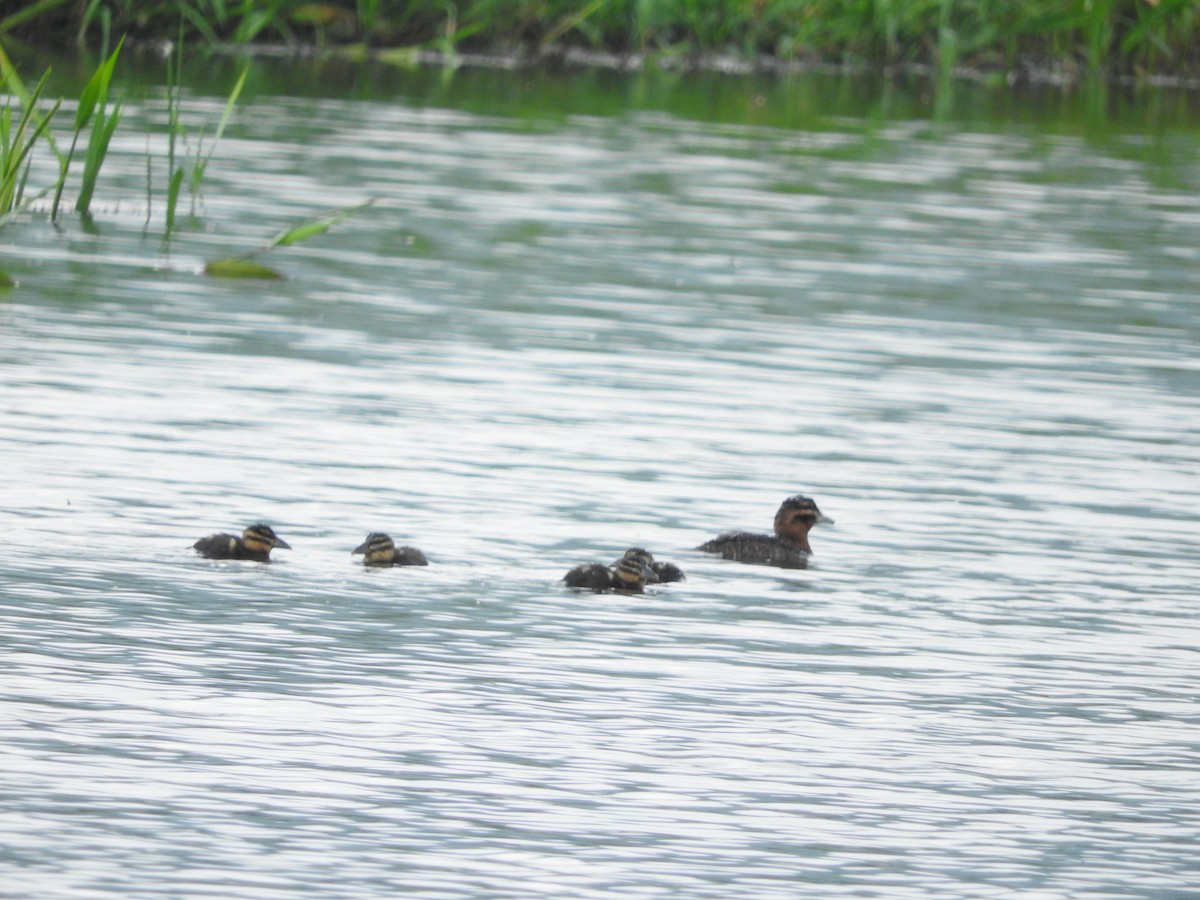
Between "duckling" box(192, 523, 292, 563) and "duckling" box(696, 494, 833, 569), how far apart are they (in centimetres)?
148

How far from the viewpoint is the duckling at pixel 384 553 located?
24.6 feet

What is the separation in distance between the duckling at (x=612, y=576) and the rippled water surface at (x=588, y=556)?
3.1 inches

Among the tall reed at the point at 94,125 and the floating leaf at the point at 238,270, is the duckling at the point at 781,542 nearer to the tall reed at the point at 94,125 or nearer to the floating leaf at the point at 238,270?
the tall reed at the point at 94,125

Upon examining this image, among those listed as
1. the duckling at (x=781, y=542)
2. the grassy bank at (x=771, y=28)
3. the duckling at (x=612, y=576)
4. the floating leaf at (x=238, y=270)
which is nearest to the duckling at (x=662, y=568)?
the duckling at (x=612, y=576)

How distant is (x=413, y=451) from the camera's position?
945 centimetres

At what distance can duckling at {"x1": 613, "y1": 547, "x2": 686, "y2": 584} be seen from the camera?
7.55 meters

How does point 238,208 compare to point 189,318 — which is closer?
point 189,318

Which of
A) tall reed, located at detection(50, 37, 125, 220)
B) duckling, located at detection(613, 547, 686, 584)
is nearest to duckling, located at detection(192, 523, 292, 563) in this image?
duckling, located at detection(613, 547, 686, 584)

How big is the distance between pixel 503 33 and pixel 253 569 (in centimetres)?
2457

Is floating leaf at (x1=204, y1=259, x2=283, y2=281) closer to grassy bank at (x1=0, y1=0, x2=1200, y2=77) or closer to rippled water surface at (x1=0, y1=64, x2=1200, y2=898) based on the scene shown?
rippled water surface at (x1=0, y1=64, x2=1200, y2=898)

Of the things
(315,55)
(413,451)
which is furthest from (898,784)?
(315,55)

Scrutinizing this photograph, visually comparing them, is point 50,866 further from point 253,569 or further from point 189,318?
point 189,318

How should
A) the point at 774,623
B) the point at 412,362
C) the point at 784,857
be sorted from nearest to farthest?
the point at 784,857 → the point at 774,623 → the point at 412,362

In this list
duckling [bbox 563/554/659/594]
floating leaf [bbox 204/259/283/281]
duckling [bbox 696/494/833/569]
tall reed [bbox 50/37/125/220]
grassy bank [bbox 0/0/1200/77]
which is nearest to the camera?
duckling [bbox 563/554/659/594]
